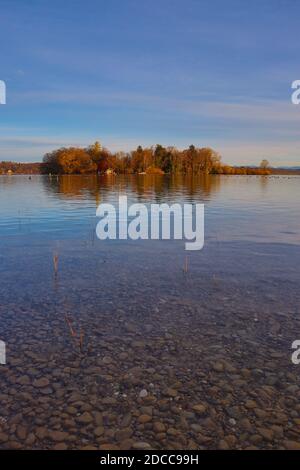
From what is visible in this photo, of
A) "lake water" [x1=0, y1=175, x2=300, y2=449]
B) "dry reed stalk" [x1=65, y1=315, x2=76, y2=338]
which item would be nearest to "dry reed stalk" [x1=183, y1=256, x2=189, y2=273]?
"lake water" [x1=0, y1=175, x2=300, y2=449]

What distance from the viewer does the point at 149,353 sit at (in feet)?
29.9

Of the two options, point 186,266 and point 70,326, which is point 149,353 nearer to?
point 70,326

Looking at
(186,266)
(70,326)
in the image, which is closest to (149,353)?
(70,326)

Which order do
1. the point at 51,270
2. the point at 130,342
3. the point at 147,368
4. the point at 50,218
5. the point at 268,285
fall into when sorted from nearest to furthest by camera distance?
the point at 147,368 < the point at 130,342 < the point at 268,285 < the point at 51,270 < the point at 50,218

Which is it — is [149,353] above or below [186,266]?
below

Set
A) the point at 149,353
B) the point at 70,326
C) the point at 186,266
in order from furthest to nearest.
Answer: the point at 186,266, the point at 70,326, the point at 149,353

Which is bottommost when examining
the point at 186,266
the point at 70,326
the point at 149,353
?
the point at 149,353

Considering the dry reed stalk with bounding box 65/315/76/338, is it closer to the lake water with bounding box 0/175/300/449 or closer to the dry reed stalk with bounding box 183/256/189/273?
the lake water with bounding box 0/175/300/449

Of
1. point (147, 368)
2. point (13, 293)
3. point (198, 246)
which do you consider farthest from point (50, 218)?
point (147, 368)

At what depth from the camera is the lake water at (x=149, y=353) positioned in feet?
21.2

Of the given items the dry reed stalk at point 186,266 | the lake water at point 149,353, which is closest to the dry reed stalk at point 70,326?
the lake water at point 149,353

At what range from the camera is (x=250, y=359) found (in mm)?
8828
